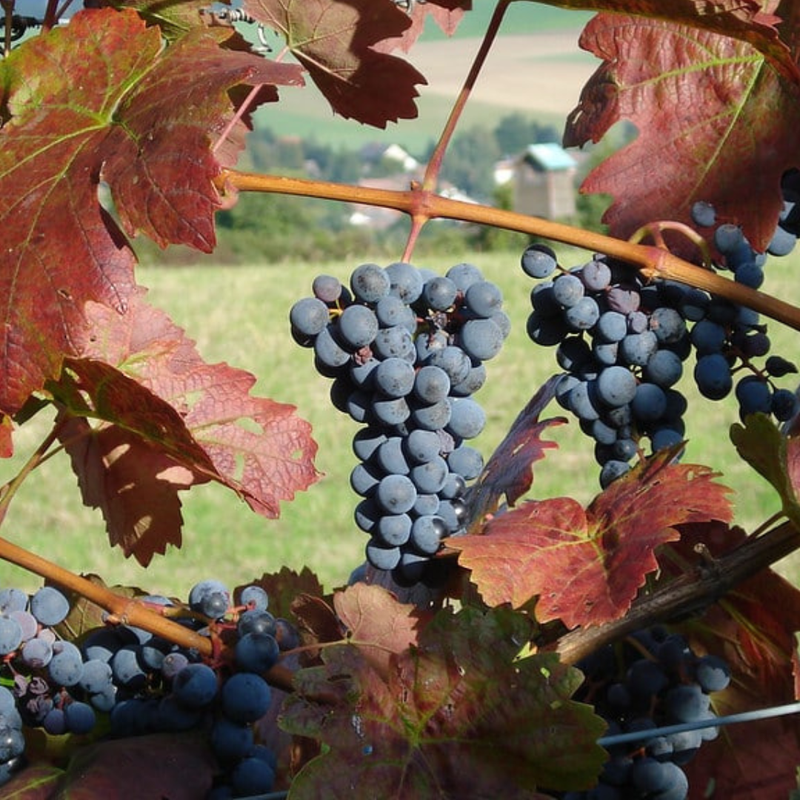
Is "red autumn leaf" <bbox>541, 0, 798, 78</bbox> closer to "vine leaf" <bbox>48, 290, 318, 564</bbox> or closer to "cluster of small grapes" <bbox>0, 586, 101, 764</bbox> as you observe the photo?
"vine leaf" <bbox>48, 290, 318, 564</bbox>

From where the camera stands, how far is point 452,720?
1.77 feet

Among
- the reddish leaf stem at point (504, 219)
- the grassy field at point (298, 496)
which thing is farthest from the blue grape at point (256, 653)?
the grassy field at point (298, 496)

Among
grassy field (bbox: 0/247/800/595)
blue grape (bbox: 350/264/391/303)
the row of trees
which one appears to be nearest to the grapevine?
blue grape (bbox: 350/264/391/303)

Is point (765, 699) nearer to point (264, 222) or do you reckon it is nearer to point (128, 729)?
point (128, 729)

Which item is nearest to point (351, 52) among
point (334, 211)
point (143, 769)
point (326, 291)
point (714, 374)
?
point (326, 291)

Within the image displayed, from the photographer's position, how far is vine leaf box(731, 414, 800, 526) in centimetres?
54

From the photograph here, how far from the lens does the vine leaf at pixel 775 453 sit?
54 cm

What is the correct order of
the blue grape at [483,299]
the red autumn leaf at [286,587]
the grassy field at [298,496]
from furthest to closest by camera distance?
1. the grassy field at [298,496]
2. the red autumn leaf at [286,587]
3. the blue grape at [483,299]

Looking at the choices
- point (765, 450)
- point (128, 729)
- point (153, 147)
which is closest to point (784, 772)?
point (765, 450)

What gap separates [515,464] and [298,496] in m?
3.50

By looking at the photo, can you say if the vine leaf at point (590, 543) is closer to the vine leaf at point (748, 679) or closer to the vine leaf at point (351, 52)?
the vine leaf at point (748, 679)

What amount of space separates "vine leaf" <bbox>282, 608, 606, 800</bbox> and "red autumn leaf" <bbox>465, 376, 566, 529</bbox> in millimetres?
70

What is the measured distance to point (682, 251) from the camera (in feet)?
2.20

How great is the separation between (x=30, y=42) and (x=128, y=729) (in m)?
0.32
